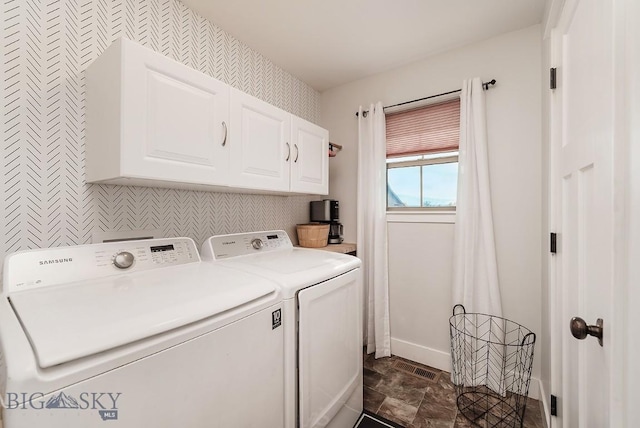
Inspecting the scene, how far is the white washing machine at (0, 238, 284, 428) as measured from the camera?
0.56m

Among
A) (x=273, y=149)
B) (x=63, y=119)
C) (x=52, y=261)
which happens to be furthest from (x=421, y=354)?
(x=63, y=119)

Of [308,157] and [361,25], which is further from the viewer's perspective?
[308,157]

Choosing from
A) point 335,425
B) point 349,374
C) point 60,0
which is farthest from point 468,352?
Answer: point 60,0

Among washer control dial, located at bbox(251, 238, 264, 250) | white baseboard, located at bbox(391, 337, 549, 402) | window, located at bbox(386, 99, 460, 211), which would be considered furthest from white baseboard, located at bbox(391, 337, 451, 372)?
washer control dial, located at bbox(251, 238, 264, 250)

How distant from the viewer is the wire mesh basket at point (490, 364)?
1776 millimetres

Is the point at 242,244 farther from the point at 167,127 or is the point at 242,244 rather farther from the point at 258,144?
the point at 167,127

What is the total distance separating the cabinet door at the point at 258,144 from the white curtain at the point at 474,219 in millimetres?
1315

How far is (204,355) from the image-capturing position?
82 centimetres

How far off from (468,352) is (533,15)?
2337 millimetres

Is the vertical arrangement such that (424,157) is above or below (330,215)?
above

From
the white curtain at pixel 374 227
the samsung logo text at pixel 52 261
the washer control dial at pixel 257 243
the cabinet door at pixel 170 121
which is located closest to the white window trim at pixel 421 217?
the white curtain at pixel 374 227

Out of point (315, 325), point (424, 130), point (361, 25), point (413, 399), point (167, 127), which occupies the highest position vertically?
point (361, 25)

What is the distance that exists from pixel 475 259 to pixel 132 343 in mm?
2079

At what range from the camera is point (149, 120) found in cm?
→ 116
